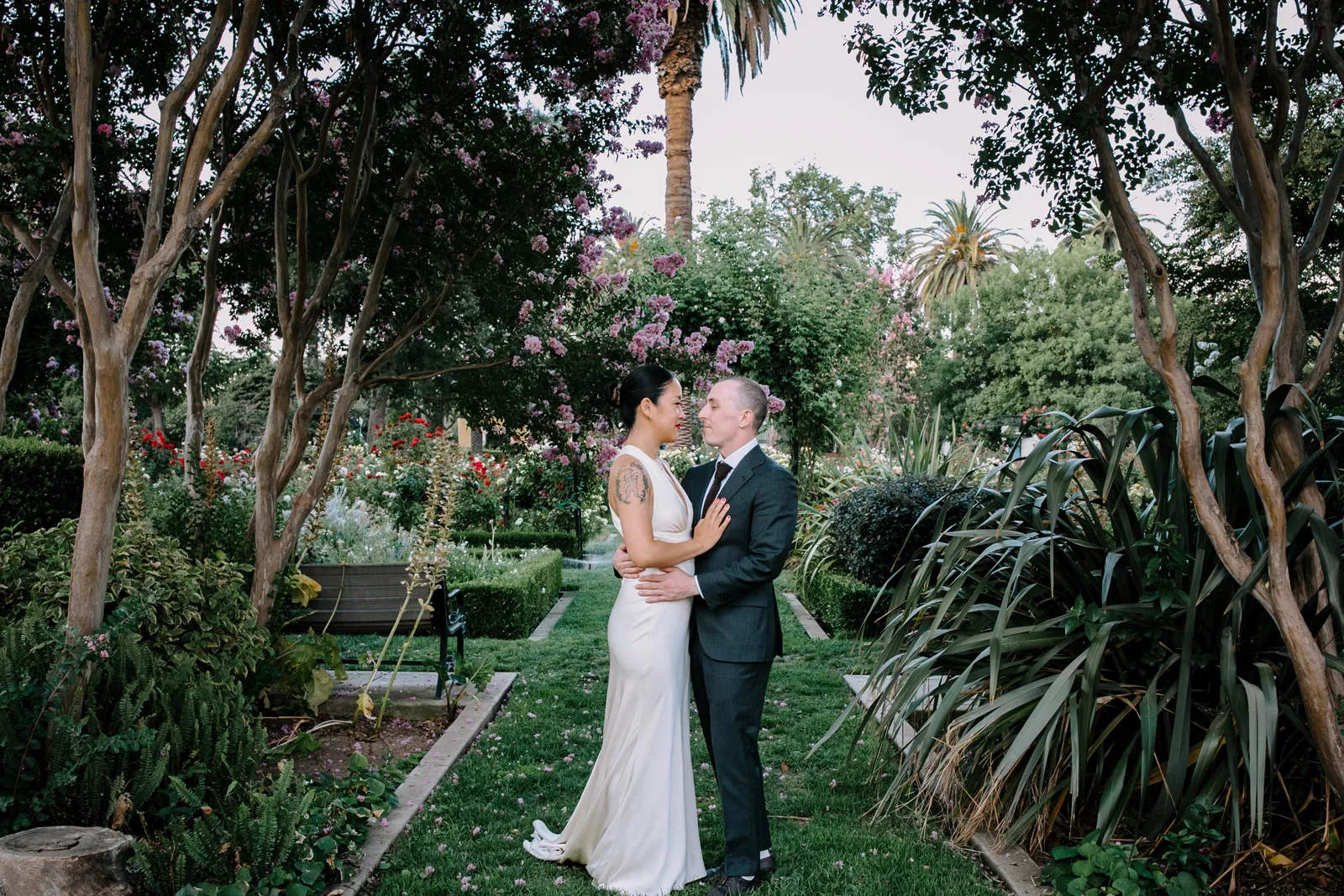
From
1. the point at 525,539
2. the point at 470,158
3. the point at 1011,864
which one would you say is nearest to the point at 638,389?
the point at 1011,864

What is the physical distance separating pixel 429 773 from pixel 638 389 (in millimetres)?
2210

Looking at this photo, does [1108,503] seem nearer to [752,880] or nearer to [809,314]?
[752,880]

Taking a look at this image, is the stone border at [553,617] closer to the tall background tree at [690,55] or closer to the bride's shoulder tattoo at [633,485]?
the bride's shoulder tattoo at [633,485]

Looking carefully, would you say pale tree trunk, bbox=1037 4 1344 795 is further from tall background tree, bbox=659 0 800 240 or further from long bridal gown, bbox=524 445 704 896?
tall background tree, bbox=659 0 800 240

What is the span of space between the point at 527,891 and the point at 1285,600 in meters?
2.59

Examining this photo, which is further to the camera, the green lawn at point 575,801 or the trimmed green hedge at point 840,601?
the trimmed green hedge at point 840,601

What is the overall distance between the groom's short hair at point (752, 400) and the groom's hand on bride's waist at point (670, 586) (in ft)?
1.85

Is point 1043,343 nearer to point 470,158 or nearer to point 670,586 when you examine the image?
point 470,158

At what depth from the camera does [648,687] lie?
342 cm

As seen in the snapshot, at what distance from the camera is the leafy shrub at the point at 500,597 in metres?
8.49

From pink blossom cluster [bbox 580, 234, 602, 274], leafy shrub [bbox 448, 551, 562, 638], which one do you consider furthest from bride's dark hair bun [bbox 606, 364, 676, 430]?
leafy shrub [bbox 448, 551, 562, 638]

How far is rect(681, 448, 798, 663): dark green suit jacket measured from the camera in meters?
3.27

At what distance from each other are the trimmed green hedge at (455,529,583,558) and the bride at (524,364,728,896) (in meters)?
9.46

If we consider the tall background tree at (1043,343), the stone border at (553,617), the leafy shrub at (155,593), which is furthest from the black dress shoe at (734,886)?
the tall background tree at (1043,343)
